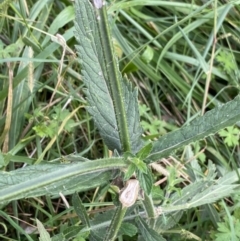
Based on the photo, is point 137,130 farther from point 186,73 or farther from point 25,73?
point 186,73

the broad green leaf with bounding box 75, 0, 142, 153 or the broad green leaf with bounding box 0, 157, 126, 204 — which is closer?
the broad green leaf with bounding box 0, 157, 126, 204

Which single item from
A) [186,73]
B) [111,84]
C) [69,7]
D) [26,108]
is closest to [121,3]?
[69,7]

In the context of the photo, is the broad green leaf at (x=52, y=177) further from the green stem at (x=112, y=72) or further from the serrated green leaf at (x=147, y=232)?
the serrated green leaf at (x=147, y=232)

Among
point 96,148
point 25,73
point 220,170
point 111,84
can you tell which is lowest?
point 220,170

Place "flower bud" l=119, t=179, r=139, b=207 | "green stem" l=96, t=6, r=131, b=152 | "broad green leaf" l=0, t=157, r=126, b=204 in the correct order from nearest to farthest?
"green stem" l=96, t=6, r=131, b=152, "broad green leaf" l=0, t=157, r=126, b=204, "flower bud" l=119, t=179, r=139, b=207

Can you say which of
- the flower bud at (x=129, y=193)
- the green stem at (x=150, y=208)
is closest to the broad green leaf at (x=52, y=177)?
the flower bud at (x=129, y=193)

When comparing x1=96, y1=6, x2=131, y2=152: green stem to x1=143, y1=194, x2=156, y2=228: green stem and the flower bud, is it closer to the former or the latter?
the flower bud

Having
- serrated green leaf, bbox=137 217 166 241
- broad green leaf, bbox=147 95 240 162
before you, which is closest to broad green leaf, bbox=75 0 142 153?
broad green leaf, bbox=147 95 240 162
